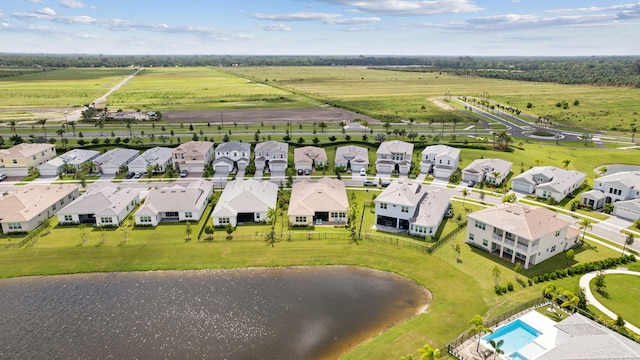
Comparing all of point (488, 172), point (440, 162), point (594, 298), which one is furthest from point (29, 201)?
point (488, 172)

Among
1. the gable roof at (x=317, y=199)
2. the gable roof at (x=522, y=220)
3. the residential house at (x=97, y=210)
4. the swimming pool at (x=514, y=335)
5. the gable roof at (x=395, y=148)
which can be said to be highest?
the gable roof at (x=395, y=148)

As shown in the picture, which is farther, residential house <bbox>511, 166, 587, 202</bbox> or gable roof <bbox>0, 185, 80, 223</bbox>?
residential house <bbox>511, 166, 587, 202</bbox>

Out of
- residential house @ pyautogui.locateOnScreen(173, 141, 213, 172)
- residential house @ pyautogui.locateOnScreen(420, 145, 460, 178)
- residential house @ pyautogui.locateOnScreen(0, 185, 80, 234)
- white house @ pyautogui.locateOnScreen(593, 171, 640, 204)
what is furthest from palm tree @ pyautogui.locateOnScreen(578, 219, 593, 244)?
residential house @ pyautogui.locateOnScreen(0, 185, 80, 234)

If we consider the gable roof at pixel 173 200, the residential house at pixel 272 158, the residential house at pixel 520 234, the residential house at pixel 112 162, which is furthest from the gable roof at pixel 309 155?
the residential house at pixel 520 234

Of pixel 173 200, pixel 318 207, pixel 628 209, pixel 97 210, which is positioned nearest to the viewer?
pixel 628 209

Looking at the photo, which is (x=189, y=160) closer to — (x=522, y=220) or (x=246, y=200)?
(x=246, y=200)

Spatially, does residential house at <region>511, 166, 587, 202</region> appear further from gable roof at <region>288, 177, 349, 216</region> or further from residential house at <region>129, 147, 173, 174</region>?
residential house at <region>129, 147, 173, 174</region>

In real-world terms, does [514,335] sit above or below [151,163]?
below

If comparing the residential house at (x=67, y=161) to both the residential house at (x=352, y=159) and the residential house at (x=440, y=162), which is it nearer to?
the residential house at (x=352, y=159)
